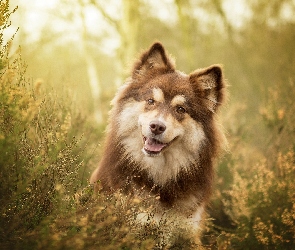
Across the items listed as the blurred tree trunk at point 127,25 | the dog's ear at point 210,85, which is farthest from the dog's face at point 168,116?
the blurred tree trunk at point 127,25

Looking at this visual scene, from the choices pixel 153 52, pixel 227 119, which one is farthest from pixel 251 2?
pixel 153 52

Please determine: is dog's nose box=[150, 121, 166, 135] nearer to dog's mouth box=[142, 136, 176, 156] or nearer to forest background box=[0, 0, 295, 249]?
dog's mouth box=[142, 136, 176, 156]

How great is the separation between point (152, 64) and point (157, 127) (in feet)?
3.63

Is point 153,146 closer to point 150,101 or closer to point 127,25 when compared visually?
point 150,101

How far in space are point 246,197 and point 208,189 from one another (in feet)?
2.93

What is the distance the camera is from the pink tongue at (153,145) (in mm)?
3986

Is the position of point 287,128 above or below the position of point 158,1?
below

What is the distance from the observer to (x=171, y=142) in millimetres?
4078

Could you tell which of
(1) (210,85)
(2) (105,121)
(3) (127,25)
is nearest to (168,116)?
(1) (210,85)

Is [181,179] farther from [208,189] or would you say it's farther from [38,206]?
[38,206]

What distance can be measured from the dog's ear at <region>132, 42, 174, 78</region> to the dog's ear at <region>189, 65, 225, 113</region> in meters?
0.39

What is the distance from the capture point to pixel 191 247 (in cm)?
385

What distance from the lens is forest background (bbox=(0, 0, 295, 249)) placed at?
2.84m

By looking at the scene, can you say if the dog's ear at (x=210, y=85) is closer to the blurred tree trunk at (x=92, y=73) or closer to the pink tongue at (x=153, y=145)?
the pink tongue at (x=153, y=145)
